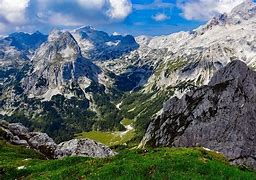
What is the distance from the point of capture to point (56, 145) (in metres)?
102

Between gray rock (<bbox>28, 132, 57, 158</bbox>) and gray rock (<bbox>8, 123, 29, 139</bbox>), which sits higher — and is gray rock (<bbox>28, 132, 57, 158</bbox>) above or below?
below

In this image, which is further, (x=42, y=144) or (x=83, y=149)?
(x=42, y=144)

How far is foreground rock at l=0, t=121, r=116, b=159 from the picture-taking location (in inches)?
3329

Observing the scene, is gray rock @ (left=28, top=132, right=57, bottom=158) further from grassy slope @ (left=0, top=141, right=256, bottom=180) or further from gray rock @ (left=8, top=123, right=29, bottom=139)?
grassy slope @ (left=0, top=141, right=256, bottom=180)

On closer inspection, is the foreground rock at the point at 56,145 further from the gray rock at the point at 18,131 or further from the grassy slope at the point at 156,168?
the grassy slope at the point at 156,168

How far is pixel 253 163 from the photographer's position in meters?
183

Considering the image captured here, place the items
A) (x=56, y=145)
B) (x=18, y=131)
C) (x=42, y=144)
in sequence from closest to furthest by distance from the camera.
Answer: (x=56, y=145) < (x=42, y=144) < (x=18, y=131)

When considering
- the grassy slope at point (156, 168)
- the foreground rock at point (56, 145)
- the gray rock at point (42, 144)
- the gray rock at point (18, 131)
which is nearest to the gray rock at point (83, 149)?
the foreground rock at point (56, 145)

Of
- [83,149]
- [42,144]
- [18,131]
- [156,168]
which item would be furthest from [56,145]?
[156,168]

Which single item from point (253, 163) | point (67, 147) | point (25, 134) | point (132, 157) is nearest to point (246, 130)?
point (253, 163)

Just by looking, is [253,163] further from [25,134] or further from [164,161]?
[164,161]

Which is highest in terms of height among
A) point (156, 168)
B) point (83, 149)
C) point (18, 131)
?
point (18, 131)

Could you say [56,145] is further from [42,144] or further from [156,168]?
[156,168]

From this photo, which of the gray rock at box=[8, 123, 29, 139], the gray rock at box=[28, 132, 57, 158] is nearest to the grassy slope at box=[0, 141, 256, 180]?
the gray rock at box=[28, 132, 57, 158]
